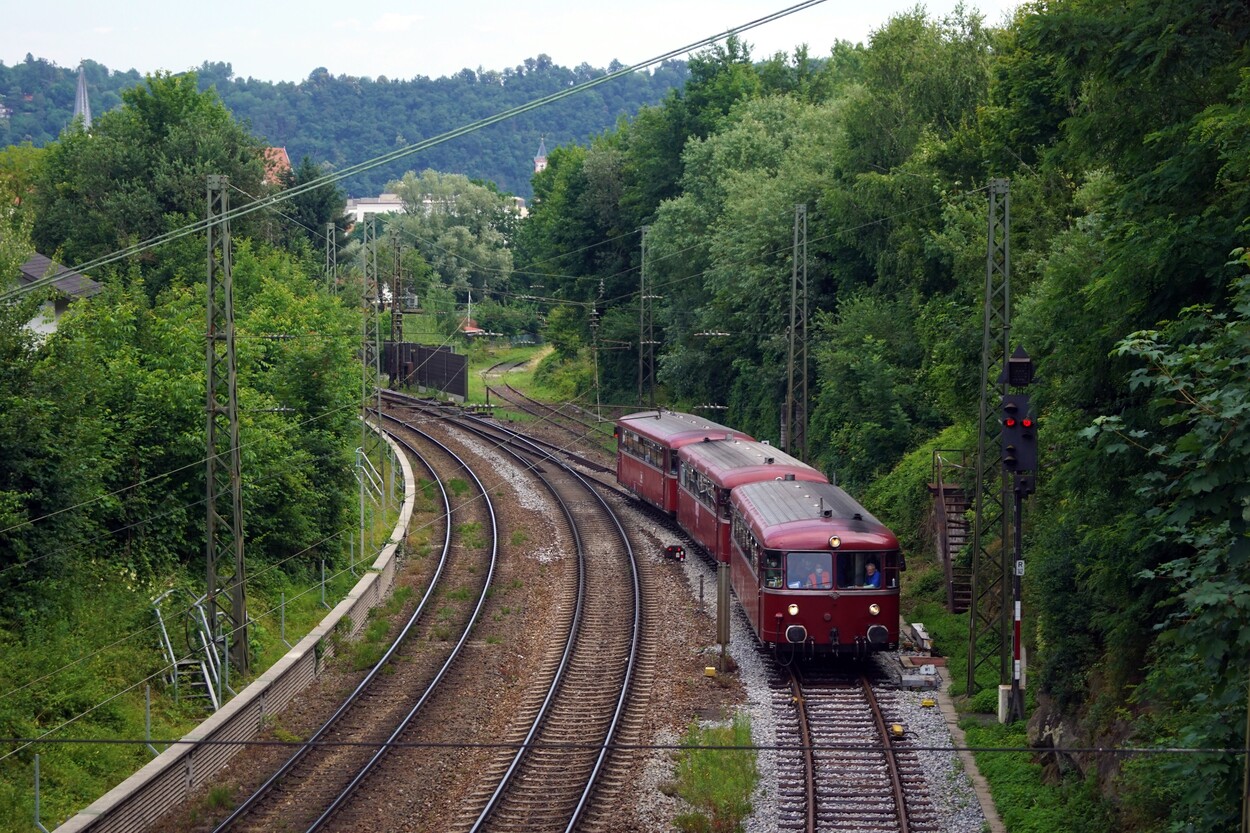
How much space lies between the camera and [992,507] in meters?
25.3

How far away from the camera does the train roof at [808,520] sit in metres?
20.6

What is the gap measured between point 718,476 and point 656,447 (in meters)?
7.99

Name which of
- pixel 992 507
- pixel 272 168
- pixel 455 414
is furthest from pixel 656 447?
pixel 272 168

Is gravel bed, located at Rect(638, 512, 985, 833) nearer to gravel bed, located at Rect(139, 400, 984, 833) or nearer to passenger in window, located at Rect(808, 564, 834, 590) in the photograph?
gravel bed, located at Rect(139, 400, 984, 833)

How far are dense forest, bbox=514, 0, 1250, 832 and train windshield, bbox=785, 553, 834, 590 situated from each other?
9.77 ft

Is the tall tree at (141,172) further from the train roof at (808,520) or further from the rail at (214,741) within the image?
the train roof at (808,520)

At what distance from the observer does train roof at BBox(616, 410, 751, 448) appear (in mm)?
33812

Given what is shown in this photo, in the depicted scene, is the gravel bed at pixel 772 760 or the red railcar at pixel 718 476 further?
the red railcar at pixel 718 476

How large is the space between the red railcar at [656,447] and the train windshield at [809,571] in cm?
1273

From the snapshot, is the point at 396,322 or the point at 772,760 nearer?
the point at 772,760

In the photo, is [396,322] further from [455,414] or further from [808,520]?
[808,520]

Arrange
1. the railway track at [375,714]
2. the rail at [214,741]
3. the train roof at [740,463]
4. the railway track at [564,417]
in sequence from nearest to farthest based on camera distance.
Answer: the rail at [214,741] < the railway track at [375,714] < the train roof at [740,463] < the railway track at [564,417]

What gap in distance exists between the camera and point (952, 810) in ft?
51.6

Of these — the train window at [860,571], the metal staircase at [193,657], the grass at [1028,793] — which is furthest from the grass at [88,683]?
the grass at [1028,793]
